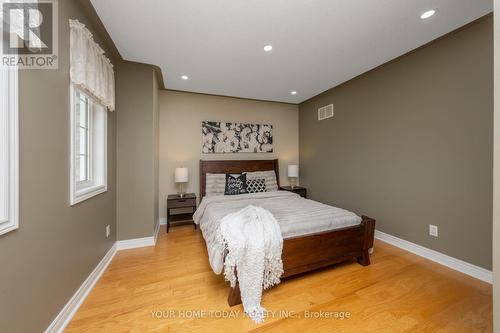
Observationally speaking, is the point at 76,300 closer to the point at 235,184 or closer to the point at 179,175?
the point at 179,175

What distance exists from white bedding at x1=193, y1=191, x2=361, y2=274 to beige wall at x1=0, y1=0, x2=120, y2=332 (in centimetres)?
105

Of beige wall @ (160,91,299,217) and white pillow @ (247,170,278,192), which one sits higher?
beige wall @ (160,91,299,217)

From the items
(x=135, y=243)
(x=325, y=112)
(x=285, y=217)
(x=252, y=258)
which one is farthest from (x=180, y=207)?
(x=325, y=112)

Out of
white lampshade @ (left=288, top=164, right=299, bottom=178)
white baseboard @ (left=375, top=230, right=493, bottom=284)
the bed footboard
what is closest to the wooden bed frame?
the bed footboard

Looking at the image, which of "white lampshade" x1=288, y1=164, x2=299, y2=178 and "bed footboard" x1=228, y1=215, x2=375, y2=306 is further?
"white lampshade" x1=288, y1=164, x2=299, y2=178

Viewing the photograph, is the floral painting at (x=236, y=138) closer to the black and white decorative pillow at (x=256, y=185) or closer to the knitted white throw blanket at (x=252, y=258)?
the black and white decorative pillow at (x=256, y=185)

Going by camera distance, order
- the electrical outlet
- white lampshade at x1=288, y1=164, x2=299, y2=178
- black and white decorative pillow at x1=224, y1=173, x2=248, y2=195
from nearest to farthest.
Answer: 1. the electrical outlet
2. black and white decorative pillow at x1=224, y1=173, x2=248, y2=195
3. white lampshade at x1=288, y1=164, x2=299, y2=178

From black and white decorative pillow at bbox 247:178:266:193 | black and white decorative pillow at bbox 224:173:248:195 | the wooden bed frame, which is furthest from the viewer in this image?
black and white decorative pillow at bbox 247:178:266:193

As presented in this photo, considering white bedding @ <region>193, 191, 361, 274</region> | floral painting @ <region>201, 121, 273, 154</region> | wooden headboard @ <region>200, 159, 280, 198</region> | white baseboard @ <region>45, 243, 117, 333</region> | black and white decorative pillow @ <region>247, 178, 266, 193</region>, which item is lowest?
white baseboard @ <region>45, 243, 117, 333</region>

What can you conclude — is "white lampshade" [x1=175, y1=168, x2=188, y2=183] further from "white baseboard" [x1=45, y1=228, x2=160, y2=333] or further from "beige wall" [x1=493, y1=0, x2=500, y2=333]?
"beige wall" [x1=493, y1=0, x2=500, y2=333]

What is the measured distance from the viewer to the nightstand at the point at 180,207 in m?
3.13

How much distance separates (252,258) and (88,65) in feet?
6.82

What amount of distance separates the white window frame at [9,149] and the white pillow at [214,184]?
252 cm

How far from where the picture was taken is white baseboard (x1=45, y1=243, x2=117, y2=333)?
129 centimetres
